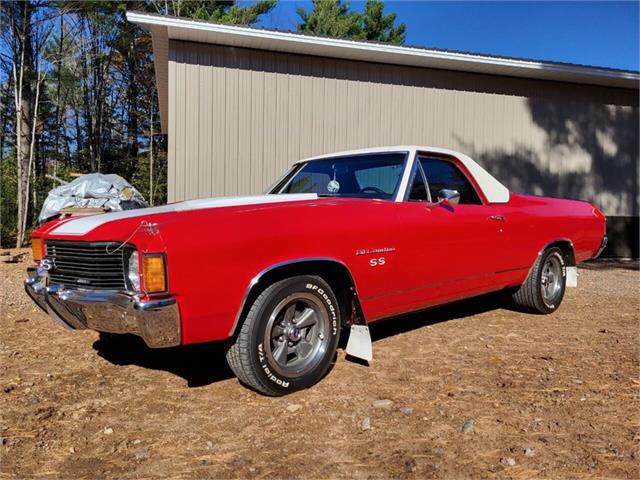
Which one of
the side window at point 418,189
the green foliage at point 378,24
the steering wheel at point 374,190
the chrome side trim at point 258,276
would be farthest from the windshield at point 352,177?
the green foliage at point 378,24

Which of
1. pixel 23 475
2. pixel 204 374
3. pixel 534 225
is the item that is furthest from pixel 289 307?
pixel 534 225

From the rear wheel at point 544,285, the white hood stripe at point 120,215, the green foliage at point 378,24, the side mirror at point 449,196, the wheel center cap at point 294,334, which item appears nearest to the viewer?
the white hood stripe at point 120,215

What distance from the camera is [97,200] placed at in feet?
28.6

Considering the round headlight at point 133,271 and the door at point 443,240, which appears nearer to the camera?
the round headlight at point 133,271

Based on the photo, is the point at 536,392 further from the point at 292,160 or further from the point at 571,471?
the point at 292,160

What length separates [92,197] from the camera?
877 cm

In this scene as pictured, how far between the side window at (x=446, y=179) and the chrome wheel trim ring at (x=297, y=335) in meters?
1.56

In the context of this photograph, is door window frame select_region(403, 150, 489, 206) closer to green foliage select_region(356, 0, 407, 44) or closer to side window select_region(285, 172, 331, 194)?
side window select_region(285, 172, 331, 194)

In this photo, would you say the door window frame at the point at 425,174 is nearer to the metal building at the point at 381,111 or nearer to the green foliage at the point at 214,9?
the metal building at the point at 381,111

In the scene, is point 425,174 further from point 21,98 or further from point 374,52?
point 21,98

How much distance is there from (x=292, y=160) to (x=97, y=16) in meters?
15.2

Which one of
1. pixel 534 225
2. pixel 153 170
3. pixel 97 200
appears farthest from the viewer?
pixel 153 170

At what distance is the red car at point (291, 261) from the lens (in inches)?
105

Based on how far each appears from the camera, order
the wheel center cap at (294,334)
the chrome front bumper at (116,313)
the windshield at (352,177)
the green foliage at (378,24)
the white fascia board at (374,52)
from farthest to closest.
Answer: the green foliage at (378,24), the white fascia board at (374,52), the windshield at (352,177), the wheel center cap at (294,334), the chrome front bumper at (116,313)
